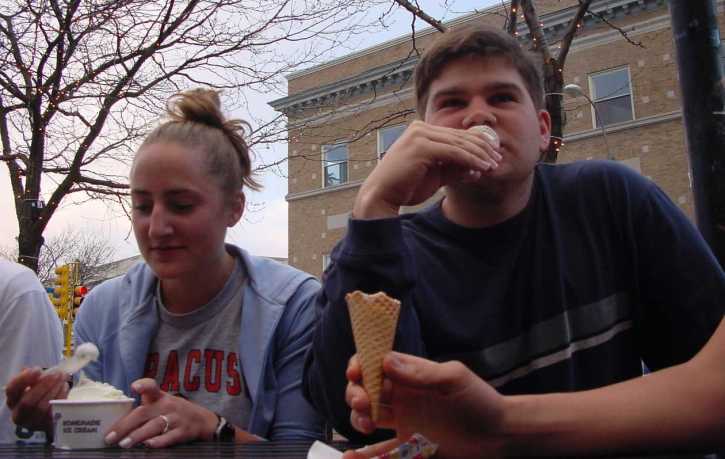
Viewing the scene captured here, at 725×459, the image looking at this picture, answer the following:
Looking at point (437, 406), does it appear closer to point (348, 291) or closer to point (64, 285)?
point (348, 291)

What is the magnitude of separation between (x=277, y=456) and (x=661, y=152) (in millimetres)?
16844

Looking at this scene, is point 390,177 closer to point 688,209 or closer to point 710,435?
point 710,435

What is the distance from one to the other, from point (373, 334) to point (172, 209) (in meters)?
1.32

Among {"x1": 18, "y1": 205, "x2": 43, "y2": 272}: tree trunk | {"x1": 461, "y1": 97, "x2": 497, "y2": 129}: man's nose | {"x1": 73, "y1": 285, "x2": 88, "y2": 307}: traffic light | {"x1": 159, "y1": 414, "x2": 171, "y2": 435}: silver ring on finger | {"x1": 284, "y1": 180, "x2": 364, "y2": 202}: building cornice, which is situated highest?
{"x1": 284, "y1": 180, "x2": 364, "y2": 202}: building cornice

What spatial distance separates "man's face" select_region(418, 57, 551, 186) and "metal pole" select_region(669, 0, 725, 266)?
0.71 m

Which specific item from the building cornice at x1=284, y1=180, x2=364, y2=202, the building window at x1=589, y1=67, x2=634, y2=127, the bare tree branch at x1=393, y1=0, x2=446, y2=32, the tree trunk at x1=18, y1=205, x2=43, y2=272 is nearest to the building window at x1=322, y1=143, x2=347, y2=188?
the building cornice at x1=284, y1=180, x2=364, y2=202

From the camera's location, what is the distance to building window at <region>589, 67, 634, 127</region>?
16.6 m

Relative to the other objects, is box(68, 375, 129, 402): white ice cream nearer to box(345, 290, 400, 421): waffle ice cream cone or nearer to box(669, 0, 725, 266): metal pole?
box(345, 290, 400, 421): waffle ice cream cone

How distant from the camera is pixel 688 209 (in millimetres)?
15305

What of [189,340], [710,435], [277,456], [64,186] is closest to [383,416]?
[277,456]

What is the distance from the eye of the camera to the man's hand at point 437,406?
97 centimetres

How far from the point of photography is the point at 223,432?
1795mm

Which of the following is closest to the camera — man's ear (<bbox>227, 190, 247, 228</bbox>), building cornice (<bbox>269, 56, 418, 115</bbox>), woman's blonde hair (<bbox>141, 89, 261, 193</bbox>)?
woman's blonde hair (<bbox>141, 89, 261, 193</bbox>)

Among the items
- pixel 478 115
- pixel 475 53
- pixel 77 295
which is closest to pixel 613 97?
pixel 77 295
